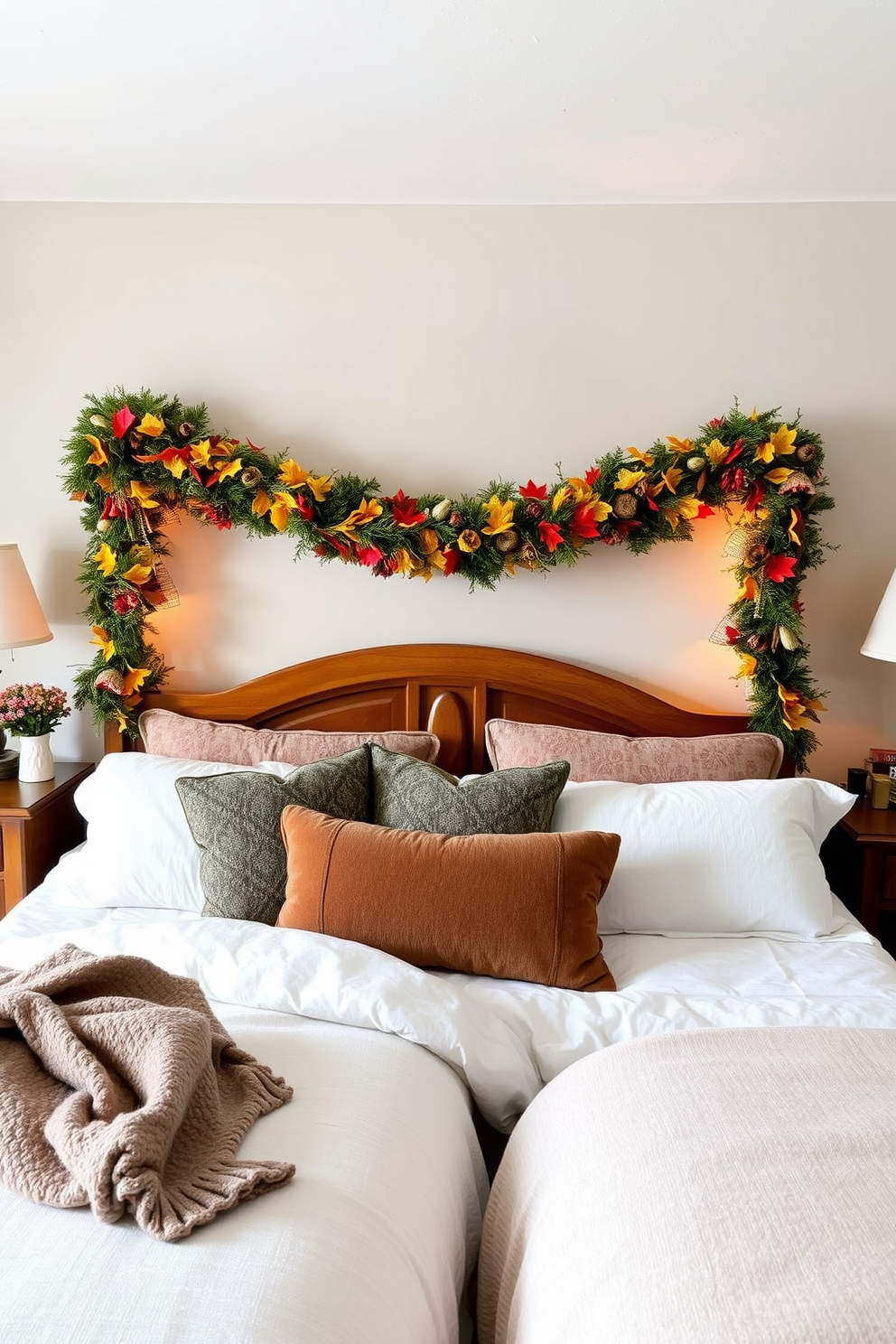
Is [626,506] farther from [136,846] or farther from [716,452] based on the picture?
[136,846]

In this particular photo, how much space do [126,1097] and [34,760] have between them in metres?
1.61

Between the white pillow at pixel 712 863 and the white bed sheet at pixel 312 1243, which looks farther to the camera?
Answer: the white pillow at pixel 712 863

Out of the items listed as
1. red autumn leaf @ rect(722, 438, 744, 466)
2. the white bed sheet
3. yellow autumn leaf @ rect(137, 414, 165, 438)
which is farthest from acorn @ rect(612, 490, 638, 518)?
the white bed sheet

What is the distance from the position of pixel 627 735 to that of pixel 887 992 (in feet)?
3.33

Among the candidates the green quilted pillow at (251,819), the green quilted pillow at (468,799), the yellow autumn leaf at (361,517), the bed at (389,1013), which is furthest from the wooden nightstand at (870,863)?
the yellow autumn leaf at (361,517)

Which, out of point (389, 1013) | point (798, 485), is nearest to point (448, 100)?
point (798, 485)

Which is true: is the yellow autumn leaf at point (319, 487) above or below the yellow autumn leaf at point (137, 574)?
above

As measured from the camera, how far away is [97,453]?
105 inches

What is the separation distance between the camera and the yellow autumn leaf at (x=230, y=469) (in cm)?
263

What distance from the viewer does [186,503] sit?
2766 millimetres

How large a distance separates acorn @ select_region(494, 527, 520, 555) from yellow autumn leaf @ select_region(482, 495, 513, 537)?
13mm

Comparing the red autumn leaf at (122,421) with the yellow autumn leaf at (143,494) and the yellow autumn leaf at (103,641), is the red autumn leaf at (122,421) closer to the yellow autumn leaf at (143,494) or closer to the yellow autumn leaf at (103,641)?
the yellow autumn leaf at (143,494)

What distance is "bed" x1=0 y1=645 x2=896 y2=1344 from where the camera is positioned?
109cm

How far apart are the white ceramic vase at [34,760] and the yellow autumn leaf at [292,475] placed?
96 centimetres
